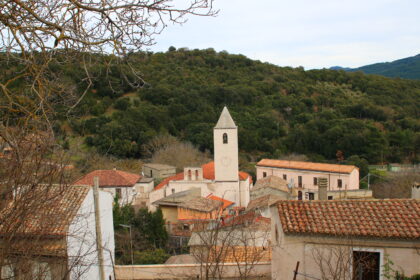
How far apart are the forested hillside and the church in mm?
8542

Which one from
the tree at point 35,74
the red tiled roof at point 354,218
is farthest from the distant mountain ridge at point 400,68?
the tree at point 35,74

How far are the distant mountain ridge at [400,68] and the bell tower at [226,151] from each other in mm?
53083

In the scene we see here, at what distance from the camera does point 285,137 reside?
141ft

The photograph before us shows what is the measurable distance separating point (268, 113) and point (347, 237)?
128ft

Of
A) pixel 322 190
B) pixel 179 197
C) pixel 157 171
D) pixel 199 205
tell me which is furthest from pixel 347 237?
pixel 157 171

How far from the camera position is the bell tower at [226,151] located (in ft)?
88.0

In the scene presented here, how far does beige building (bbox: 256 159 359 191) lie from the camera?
31781 millimetres

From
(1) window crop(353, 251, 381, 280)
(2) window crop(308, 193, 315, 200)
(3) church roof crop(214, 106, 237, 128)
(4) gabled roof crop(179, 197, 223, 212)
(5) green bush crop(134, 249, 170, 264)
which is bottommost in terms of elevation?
(2) window crop(308, 193, 315, 200)

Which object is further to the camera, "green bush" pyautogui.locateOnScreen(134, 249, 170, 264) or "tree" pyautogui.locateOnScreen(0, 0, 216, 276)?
"green bush" pyautogui.locateOnScreen(134, 249, 170, 264)

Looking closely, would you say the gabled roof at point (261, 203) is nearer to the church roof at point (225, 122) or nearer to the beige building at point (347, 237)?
the church roof at point (225, 122)

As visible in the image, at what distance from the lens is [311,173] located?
34125 mm

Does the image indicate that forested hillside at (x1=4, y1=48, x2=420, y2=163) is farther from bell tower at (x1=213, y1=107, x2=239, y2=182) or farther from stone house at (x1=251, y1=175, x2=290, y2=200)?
stone house at (x1=251, y1=175, x2=290, y2=200)

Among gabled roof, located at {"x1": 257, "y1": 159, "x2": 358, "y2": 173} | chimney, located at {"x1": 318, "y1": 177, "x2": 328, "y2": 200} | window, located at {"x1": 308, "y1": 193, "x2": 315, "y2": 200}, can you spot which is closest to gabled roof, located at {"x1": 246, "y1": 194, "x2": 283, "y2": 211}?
window, located at {"x1": 308, "y1": 193, "x2": 315, "y2": 200}

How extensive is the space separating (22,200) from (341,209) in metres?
6.18
